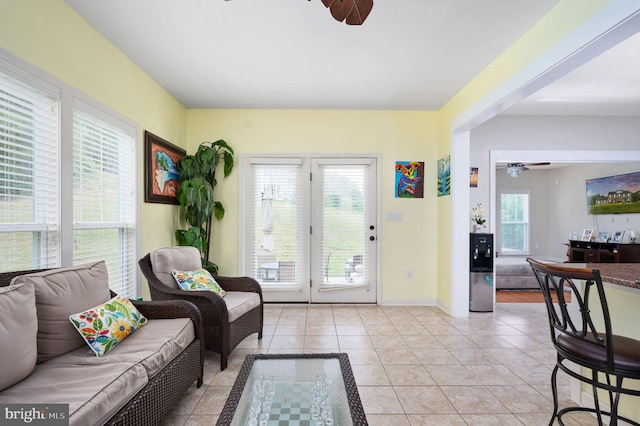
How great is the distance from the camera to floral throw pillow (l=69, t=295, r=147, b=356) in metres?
1.77

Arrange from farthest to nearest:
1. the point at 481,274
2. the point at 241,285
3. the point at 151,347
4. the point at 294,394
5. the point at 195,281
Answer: the point at 481,274 < the point at 241,285 < the point at 195,281 < the point at 151,347 < the point at 294,394

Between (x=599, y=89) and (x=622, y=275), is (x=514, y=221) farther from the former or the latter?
(x=622, y=275)

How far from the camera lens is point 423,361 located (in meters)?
2.80

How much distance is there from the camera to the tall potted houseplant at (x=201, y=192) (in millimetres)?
3926

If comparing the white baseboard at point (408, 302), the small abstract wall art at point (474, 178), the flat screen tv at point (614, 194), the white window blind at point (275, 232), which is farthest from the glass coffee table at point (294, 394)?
the flat screen tv at point (614, 194)

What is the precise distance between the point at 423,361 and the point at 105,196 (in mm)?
3082

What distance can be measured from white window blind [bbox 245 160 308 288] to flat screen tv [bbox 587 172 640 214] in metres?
6.14

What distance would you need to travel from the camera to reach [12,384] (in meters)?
1.41

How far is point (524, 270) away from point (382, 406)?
4629 mm

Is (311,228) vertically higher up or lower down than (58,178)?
lower down

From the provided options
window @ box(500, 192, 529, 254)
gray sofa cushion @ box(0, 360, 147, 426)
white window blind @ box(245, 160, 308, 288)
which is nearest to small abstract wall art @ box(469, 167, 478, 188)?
white window blind @ box(245, 160, 308, 288)

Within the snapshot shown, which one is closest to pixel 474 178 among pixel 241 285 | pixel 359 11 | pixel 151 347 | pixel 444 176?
pixel 444 176

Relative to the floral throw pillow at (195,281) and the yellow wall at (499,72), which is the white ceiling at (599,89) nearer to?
the yellow wall at (499,72)

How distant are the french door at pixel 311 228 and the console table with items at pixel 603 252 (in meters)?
4.35
